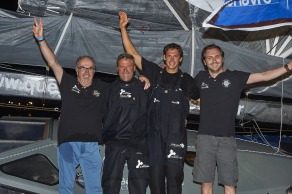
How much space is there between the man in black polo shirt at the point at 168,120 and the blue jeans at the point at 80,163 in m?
0.59

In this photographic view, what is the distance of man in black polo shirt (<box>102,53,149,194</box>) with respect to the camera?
445 centimetres

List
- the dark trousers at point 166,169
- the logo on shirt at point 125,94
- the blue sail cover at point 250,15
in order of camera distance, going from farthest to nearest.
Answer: the blue sail cover at point 250,15 < the logo on shirt at point 125,94 < the dark trousers at point 166,169

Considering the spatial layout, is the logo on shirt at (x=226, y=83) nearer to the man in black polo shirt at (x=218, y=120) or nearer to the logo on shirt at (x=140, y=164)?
the man in black polo shirt at (x=218, y=120)

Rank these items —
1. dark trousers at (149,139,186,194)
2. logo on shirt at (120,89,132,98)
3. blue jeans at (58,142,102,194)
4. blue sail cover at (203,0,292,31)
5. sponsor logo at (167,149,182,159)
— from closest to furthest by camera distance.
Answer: blue jeans at (58,142,102,194) → dark trousers at (149,139,186,194) → sponsor logo at (167,149,182,159) → logo on shirt at (120,89,132,98) → blue sail cover at (203,0,292,31)

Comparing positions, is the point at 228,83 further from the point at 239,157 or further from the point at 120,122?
the point at 120,122

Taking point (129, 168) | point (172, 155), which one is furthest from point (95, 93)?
point (172, 155)

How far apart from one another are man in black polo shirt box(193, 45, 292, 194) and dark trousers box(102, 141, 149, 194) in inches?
22.5

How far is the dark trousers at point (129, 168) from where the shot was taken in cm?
440

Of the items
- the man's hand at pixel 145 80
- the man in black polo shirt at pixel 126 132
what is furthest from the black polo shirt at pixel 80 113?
the man's hand at pixel 145 80

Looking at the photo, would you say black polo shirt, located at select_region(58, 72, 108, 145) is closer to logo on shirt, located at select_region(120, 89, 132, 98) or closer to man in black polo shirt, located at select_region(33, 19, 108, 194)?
man in black polo shirt, located at select_region(33, 19, 108, 194)

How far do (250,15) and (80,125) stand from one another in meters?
2.40

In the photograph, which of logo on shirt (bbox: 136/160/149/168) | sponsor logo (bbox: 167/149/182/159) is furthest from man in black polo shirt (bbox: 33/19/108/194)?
sponsor logo (bbox: 167/149/182/159)

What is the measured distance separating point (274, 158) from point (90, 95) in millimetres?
2279

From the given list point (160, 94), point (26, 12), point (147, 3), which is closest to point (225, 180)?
point (160, 94)
